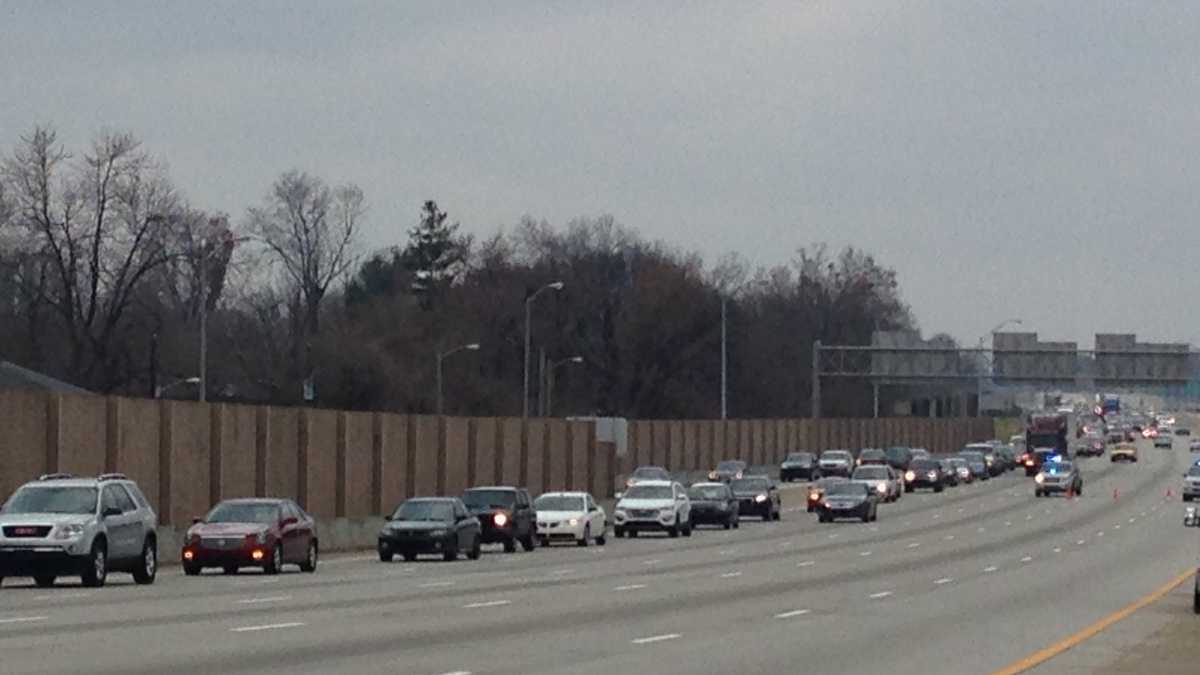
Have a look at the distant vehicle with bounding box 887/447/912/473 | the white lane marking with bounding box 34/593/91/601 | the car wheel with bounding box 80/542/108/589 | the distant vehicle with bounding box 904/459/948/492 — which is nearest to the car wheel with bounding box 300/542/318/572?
the car wheel with bounding box 80/542/108/589

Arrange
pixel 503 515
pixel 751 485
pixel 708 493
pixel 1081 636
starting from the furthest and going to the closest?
pixel 751 485, pixel 708 493, pixel 503 515, pixel 1081 636

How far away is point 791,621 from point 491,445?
46.7 m

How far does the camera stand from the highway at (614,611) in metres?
22.6

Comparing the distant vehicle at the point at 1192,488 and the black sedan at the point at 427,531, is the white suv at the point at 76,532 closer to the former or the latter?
the black sedan at the point at 427,531

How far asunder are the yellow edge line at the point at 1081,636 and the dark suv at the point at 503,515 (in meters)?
20.1

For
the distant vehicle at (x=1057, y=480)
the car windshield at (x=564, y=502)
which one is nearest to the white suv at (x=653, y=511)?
the car windshield at (x=564, y=502)

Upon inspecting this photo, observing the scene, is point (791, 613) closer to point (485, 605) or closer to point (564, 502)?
point (485, 605)

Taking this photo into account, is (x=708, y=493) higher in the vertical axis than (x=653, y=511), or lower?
higher

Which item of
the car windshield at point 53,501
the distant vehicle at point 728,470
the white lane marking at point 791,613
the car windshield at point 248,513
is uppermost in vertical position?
the car windshield at point 53,501

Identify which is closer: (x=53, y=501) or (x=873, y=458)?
(x=53, y=501)

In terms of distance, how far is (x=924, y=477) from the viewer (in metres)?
112

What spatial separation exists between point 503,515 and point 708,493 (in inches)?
715

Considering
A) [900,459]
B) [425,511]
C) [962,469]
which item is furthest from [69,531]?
[962,469]

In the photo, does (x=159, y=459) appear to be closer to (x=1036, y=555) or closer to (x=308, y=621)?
(x=1036, y=555)
